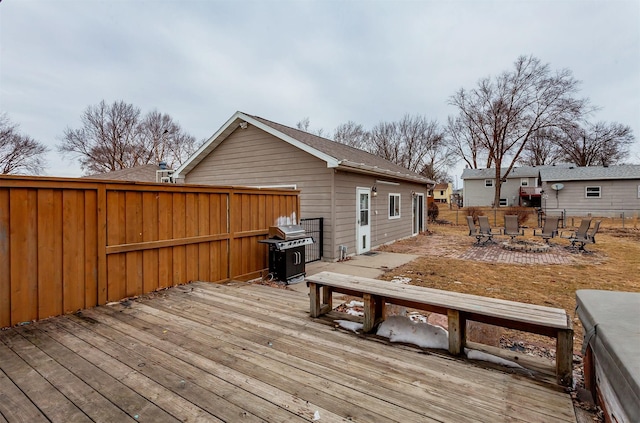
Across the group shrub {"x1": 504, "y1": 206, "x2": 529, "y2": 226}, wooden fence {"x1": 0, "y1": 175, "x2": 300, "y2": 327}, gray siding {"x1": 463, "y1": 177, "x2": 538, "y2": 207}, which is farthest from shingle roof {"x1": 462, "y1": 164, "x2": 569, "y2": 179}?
wooden fence {"x1": 0, "y1": 175, "x2": 300, "y2": 327}

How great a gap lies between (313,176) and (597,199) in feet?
85.4

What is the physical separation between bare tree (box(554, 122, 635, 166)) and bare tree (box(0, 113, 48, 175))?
47.1 m

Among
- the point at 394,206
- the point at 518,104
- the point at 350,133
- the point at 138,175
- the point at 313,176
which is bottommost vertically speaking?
the point at 394,206

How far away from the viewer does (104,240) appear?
358 centimetres

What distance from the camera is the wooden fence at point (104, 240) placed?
117 inches

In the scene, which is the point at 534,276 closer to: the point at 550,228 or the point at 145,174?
the point at 550,228

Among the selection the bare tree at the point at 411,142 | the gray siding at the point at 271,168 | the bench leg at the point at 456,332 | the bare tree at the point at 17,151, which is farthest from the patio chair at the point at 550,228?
the bare tree at the point at 17,151

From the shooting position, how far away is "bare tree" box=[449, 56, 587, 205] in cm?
2211

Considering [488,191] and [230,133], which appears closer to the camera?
[230,133]

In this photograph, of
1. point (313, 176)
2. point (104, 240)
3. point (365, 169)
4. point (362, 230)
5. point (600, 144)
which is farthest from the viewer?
point (600, 144)

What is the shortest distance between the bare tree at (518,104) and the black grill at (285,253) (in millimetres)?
24622

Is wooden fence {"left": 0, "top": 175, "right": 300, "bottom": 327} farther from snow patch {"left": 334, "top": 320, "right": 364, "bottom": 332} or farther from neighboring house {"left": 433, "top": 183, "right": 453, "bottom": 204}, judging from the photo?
neighboring house {"left": 433, "top": 183, "right": 453, "bottom": 204}

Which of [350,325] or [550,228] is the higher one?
[550,228]

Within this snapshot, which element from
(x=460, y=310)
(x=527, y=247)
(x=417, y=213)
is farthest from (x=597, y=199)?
(x=460, y=310)
